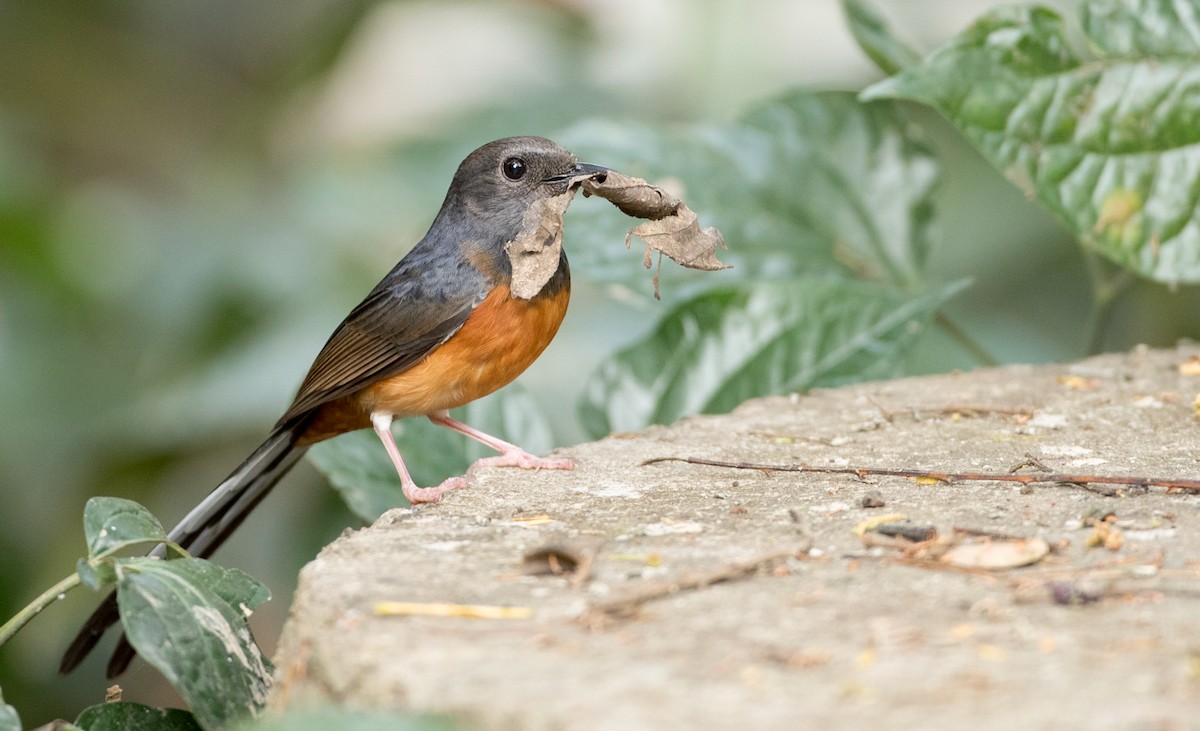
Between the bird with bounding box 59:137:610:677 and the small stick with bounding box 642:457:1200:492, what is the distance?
2.32 feet

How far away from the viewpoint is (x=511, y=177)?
4.12 metres

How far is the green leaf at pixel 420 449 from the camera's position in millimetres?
3836

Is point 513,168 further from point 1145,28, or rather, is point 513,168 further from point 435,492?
point 1145,28

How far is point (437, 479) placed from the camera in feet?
13.3

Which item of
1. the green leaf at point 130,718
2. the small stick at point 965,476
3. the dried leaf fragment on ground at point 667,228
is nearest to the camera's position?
the green leaf at point 130,718

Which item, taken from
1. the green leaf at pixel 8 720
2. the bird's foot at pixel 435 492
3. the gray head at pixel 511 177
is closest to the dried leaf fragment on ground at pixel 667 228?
the gray head at pixel 511 177

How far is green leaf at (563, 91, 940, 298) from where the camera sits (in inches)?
175

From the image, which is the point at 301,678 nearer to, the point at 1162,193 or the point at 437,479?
the point at 437,479

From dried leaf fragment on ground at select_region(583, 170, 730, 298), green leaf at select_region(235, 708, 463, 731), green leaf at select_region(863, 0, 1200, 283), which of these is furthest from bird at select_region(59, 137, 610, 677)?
green leaf at select_region(235, 708, 463, 731)

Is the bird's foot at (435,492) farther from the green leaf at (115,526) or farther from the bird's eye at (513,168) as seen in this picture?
the bird's eye at (513,168)

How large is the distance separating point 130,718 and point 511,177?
6.80 feet

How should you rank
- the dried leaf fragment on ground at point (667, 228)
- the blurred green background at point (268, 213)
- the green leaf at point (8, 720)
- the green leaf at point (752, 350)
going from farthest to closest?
the blurred green background at point (268, 213) < the green leaf at point (752, 350) < the dried leaf fragment on ground at point (667, 228) < the green leaf at point (8, 720)

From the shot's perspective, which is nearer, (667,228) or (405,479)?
(667,228)

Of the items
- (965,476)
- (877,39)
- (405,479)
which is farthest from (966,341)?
(405,479)
